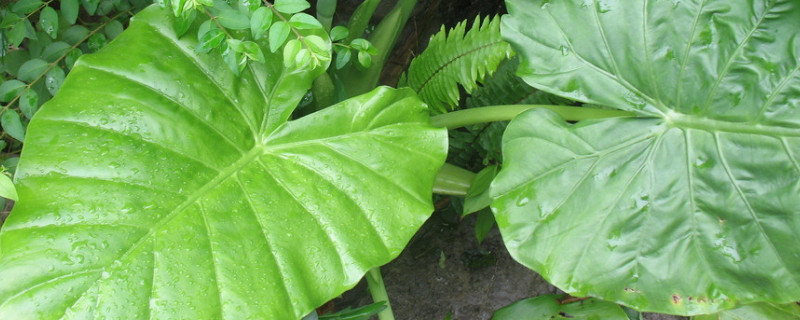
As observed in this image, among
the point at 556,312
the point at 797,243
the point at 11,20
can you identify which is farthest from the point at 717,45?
the point at 11,20

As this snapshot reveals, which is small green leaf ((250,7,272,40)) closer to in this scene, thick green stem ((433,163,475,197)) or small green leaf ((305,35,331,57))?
small green leaf ((305,35,331,57))

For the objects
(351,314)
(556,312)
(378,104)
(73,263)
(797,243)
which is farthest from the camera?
(556,312)

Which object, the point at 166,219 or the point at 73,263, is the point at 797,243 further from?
the point at 73,263

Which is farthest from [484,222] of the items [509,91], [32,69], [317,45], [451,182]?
[32,69]

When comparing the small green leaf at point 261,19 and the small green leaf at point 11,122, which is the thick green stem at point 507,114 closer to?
the small green leaf at point 261,19

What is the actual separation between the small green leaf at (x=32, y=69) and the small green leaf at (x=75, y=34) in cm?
9

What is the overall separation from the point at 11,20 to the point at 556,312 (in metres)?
1.46

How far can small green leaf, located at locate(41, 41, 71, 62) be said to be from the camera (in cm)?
131

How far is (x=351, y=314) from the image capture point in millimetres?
1421

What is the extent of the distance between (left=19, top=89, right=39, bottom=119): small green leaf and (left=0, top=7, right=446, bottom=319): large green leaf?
0.81 feet

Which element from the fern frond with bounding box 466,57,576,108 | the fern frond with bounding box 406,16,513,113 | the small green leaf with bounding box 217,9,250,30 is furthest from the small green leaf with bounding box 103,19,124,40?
the fern frond with bounding box 466,57,576,108

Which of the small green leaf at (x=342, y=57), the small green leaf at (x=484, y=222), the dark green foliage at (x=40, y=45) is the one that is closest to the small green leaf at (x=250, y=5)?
the small green leaf at (x=342, y=57)

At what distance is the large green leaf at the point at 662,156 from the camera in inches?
42.2

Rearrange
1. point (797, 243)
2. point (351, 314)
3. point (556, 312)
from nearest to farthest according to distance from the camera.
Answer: point (797, 243) < point (351, 314) < point (556, 312)
